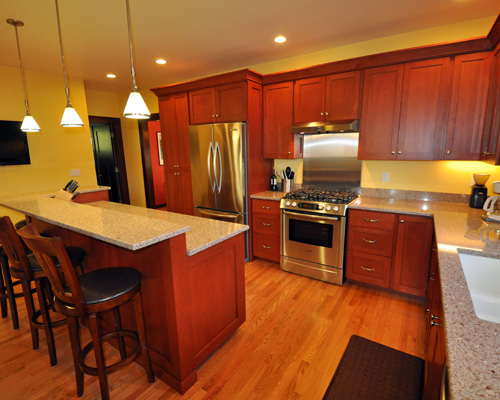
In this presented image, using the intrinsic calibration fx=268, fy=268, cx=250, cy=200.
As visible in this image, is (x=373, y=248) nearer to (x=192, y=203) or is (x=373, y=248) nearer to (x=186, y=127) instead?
(x=192, y=203)

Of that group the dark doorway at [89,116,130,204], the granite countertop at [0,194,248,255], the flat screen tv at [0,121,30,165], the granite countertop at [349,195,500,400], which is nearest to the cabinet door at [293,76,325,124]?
the granite countertop at [349,195,500,400]

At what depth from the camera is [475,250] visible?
1.51 meters

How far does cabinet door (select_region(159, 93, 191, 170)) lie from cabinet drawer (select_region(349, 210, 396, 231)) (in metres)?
2.40

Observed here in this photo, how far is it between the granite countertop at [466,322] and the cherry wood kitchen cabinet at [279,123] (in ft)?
5.97

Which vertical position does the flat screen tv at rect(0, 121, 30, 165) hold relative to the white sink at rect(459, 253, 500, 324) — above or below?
above

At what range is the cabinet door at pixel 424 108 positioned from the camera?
249cm

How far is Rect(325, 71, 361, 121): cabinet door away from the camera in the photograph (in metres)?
2.88

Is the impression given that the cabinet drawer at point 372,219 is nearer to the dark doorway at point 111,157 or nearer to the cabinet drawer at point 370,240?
the cabinet drawer at point 370,240

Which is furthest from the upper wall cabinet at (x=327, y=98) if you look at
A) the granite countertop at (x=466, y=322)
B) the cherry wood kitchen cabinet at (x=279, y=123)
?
the granite countertop at (x=466, y=322)

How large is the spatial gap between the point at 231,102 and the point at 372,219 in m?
2.16

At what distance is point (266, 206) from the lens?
3369 millimetres

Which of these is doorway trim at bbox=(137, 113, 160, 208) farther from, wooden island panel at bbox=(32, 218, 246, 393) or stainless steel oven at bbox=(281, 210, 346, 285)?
wooden island panel at bbox=(32, 218, 246, 393)

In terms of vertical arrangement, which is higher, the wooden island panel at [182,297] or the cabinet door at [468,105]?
the cabinet door at [468,105]

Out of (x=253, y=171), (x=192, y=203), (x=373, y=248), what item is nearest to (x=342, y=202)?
(x=373, y=248)
